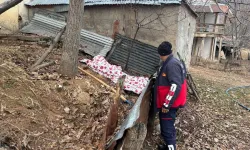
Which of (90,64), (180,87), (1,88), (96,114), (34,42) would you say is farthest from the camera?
(34,42)

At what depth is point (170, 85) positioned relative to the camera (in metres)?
4.43

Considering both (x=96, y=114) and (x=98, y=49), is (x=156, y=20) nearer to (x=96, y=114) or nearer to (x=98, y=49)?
(x=98, y=49)

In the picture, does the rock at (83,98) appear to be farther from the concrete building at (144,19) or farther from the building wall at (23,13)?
the building wall at (23,13)

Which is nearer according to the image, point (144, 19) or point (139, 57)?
point (139, 57)

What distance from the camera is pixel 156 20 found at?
32.4ft

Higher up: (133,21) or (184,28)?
(133,21)

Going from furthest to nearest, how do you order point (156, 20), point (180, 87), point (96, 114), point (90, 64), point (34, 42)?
point (156, 20)
point (34, 42)
point (90, 64)
point (96, 114)
point (180, 87)

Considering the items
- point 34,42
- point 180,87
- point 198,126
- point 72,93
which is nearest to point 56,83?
point 72,93

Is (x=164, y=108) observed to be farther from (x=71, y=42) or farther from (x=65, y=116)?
(x=71, y=42)

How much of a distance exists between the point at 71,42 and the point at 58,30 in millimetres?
4713

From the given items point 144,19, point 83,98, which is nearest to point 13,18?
point 144,19

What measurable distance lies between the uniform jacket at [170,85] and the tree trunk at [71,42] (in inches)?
97.8

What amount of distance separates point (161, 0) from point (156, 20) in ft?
2.38

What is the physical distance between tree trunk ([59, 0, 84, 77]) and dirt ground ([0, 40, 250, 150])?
0.33 meters
